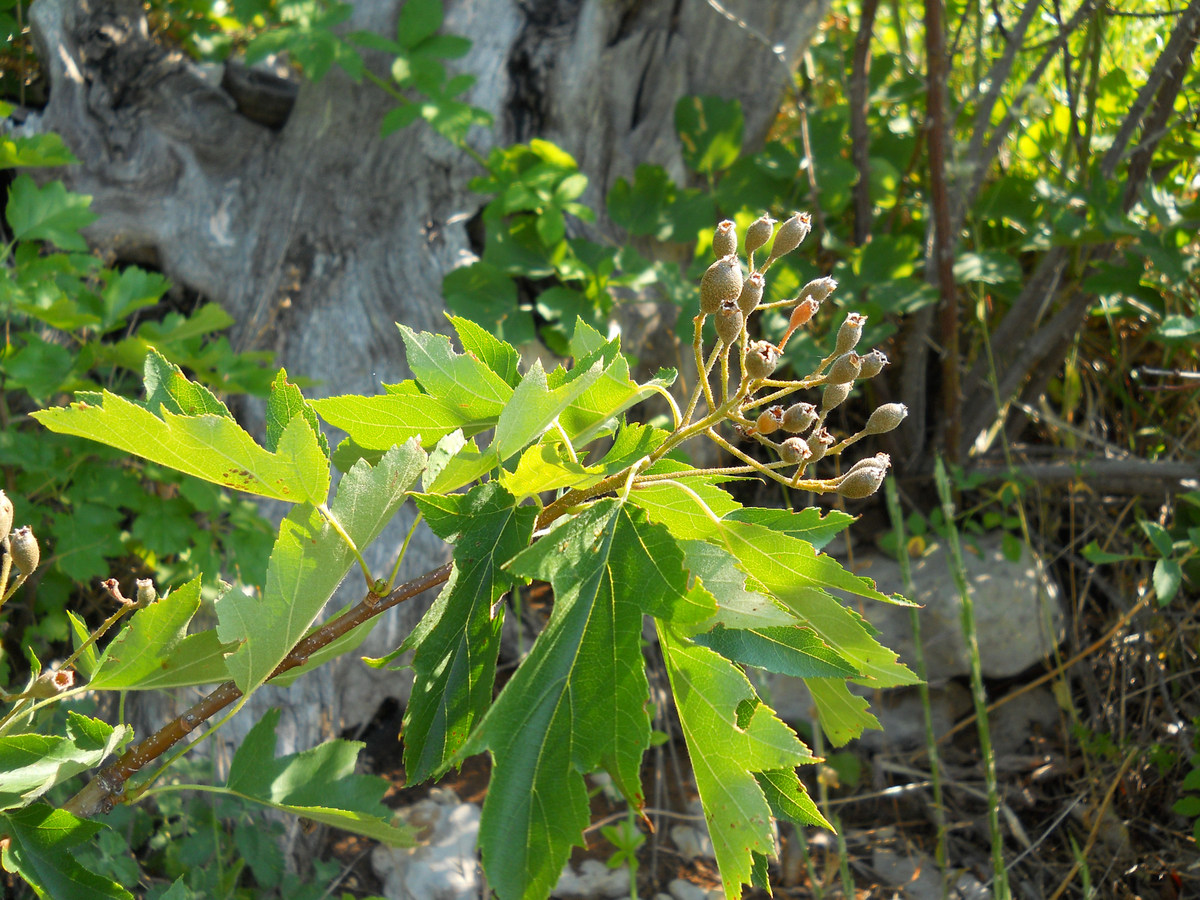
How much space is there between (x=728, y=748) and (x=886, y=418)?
0.35 meters

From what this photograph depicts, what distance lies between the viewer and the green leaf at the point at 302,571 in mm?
741

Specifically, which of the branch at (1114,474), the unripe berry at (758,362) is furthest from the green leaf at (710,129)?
the unripe berry at (758,362)

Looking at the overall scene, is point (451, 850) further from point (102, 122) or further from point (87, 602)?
point (102, 122)

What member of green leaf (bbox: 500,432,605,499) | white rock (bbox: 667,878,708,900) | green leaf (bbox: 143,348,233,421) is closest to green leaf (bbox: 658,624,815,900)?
green leaf (bbox: 500,432,605,499)

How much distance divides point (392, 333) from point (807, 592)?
5.85 feet

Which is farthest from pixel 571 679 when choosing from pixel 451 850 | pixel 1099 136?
pixel 1099 136

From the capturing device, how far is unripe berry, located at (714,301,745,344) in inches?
29.3

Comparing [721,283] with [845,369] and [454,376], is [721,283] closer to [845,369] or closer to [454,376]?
[845,369]

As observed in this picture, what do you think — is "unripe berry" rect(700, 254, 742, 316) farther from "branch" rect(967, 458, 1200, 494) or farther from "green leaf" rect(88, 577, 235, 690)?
"branch" rect(967, 458, 1200, 494)

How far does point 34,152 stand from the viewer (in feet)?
5.49

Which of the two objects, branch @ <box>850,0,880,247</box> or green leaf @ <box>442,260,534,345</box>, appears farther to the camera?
branch @ <box>850,0,880,247</box>

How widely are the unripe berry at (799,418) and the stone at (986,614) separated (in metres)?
1.89

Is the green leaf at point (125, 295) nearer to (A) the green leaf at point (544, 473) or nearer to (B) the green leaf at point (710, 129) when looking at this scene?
(A) the green leaf at point (544, 473)

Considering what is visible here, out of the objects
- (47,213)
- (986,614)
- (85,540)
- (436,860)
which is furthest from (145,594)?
(986,614)
